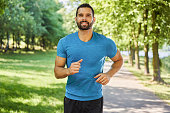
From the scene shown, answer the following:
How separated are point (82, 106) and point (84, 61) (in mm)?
626

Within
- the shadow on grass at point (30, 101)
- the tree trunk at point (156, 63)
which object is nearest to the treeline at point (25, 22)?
the shadow on grass at point (30, 101)

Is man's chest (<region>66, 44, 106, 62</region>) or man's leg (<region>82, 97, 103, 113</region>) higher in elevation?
man's chest (<region>66, 44, 106, 62</region>)

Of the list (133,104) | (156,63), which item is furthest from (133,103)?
(156,63)

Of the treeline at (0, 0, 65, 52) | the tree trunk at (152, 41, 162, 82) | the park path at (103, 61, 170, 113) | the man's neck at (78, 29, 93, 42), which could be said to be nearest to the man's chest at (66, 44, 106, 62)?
the man's neck at (78, 29, 93, 42)

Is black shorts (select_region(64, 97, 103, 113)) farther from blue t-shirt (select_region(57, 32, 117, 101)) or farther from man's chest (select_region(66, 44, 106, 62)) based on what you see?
man's chest (select_region(66, 44, 106, 62))

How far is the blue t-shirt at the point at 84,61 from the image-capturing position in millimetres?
2746

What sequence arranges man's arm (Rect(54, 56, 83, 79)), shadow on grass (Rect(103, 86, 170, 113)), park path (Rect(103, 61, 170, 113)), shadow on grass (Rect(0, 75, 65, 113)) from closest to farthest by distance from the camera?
man's arm (Rect(54, 56, 83, 79)) < shadow on grass (Rect(0, 75, 65, 113)) < park path (Rect(103, 61, 170, 113)) < shadow on grass (Rect(103, 86, 170, 113))

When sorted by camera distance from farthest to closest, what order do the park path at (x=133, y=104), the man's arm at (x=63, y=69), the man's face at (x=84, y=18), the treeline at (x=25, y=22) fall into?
the treeline at (x=25, y=22) → the park path at (x=133, y=104) → the man's face at (x=84, y=18) → the man's arm at (x=63, y=69)

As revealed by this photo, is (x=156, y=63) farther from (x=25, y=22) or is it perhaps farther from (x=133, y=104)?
(x=25, y=22)

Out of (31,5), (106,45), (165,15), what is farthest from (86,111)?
(31,5)

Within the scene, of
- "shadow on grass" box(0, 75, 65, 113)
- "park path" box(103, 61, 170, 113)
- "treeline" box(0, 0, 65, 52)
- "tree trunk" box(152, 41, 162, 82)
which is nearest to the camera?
"shadow on grass" box(0, 75, 65, 113)

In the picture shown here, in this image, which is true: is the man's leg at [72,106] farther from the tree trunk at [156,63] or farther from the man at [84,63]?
the tree trunk at [156,63]

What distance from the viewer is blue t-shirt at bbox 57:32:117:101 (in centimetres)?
275

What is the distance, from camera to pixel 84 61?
274 cm
